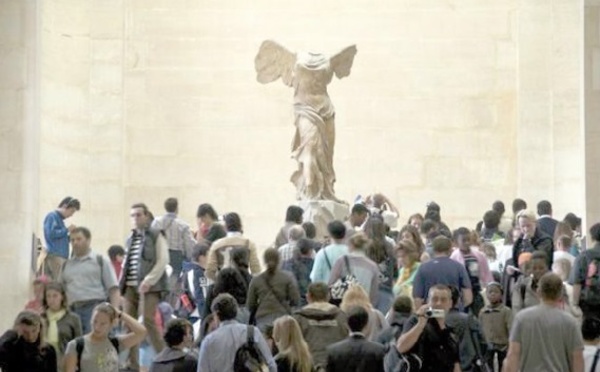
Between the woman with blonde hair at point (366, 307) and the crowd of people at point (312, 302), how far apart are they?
19mm

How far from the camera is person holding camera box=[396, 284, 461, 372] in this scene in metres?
18.0

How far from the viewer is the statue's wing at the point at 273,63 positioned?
30.5 metres

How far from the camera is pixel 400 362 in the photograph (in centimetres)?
1802

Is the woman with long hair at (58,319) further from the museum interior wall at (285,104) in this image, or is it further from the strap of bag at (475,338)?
the museum interior wall at (285,104)

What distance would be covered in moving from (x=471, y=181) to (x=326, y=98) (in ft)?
25.8

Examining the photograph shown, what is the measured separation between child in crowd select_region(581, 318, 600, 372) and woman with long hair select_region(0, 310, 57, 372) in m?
4.81

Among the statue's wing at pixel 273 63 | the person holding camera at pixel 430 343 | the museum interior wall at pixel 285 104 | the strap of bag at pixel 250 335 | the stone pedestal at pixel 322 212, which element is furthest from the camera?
the museum interior wall at pixel 285 104

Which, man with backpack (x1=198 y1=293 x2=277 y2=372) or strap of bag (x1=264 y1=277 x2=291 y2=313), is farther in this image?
strap of bag (x1=264 y1=277 x2=291 y2=313)

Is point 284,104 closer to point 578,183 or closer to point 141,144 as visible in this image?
point 141,144

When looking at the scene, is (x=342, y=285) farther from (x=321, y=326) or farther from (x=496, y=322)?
(x=321, y=326)

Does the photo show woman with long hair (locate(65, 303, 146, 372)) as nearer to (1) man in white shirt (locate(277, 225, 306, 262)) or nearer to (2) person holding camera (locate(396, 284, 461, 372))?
(2) person holding camera (locate(396, 284, 461, 372))

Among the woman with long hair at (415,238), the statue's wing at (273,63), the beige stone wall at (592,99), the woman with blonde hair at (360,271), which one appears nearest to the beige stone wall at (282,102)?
the statue's wing at (273,63)

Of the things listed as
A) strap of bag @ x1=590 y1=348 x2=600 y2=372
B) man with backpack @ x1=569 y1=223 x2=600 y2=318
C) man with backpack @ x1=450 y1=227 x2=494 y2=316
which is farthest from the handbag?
strap of bag @ x1=590 y1=348 x2=600 y2=372

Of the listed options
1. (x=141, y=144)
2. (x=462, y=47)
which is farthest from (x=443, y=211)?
(x=141, y=144)
